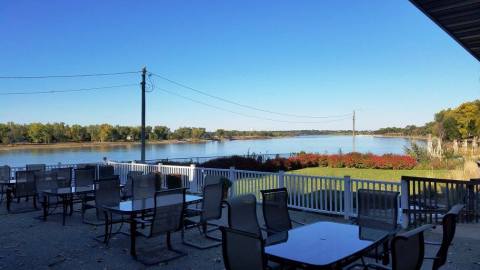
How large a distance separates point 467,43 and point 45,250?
22.4 ft

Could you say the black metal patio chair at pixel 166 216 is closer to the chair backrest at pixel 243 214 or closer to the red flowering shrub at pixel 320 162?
the chair backrest at pixel 243 214

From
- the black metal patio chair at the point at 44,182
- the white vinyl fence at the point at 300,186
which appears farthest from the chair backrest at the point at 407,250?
the black metal patio chair at the point at 44,182

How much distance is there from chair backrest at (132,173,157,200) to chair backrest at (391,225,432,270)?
15.6ft

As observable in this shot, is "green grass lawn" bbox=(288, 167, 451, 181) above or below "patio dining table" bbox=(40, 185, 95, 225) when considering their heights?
below

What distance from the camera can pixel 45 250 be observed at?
218 inches

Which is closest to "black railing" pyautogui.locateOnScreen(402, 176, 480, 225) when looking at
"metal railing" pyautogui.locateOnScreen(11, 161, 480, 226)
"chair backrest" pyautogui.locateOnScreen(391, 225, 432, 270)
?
"metal railing" pyautogui.locateOnScreen(11, 161, 480, 226)

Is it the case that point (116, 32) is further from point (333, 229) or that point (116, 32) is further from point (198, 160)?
point (333, 229)

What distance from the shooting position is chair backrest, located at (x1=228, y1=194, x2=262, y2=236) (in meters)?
3.81

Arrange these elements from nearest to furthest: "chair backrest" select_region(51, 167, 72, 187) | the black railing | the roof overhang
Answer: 1. the roof overhang
2. the black railing
3. "chair backrest" select_region(51, 167, 72, 187)

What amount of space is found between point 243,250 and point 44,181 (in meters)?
6.92

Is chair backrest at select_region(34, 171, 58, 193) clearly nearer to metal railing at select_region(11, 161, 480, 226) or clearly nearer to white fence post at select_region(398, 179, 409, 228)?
metal railing at select_region(11, 161, 480, 226)

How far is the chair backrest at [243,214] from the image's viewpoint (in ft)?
12.5

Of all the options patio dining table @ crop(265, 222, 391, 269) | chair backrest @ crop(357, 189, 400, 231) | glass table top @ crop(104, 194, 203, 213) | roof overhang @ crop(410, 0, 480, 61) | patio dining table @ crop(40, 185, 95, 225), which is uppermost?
roof overhang @ crop(410, 0, 480, 61)

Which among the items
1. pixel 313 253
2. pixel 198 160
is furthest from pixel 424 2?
pixel 198 160
